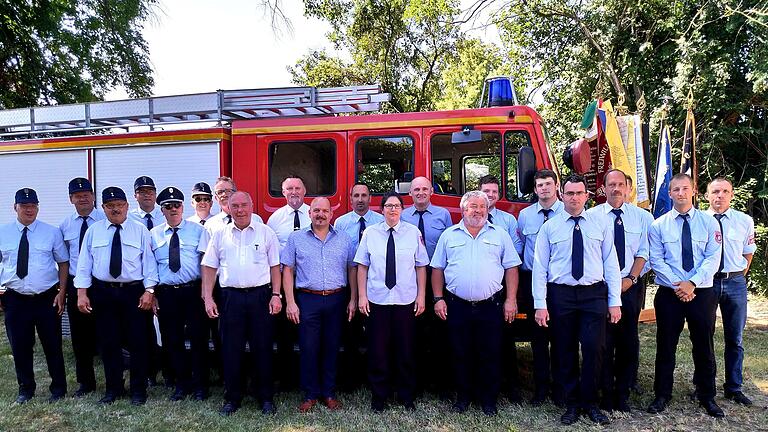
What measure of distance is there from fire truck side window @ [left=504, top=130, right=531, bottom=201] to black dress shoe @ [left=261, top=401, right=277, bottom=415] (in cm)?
260

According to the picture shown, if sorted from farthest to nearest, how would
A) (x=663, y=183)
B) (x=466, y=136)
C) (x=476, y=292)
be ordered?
1. (x=663, y=183)
2. (x=466, y=136)
3. (x=476, y=292)

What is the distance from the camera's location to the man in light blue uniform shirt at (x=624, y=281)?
3979mm

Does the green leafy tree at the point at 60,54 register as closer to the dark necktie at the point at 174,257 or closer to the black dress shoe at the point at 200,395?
the dark necktie at the point at 174,257

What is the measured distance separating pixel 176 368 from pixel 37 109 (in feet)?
12.4

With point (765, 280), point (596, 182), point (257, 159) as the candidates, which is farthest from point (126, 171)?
point (765, 280)

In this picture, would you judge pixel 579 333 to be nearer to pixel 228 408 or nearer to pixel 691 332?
pixel 691 332

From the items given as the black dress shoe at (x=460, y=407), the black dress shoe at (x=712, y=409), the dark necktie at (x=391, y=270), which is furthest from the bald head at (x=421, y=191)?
the black dress shoe at (x=712, y=409)

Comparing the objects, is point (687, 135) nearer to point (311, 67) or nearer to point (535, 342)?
point (535, 342)

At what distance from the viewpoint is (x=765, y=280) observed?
9.34 metres

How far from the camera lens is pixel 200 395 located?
435 cm

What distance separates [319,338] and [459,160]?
2.12 meters

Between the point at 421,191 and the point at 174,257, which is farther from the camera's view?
the point at 421,191

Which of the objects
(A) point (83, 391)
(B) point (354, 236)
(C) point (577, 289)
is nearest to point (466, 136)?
(B) point (354, 236)

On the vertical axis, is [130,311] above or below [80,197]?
below
